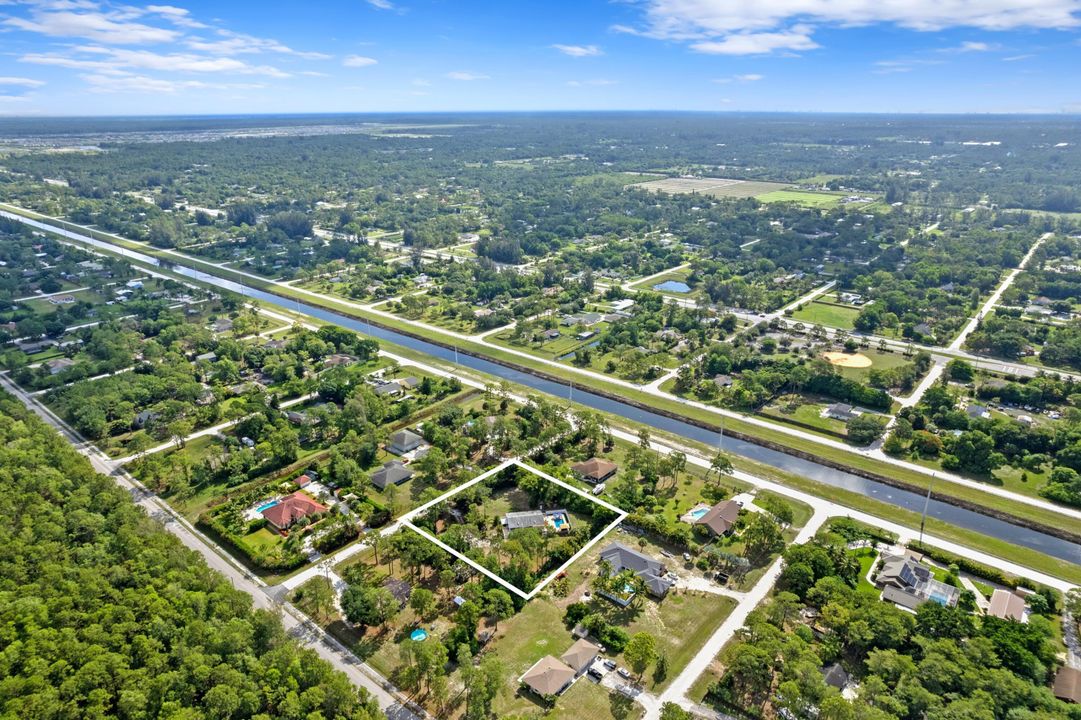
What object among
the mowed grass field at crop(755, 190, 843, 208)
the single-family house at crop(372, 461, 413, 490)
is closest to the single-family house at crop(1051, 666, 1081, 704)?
the single-family house at crop(372, 461, 413, 490)

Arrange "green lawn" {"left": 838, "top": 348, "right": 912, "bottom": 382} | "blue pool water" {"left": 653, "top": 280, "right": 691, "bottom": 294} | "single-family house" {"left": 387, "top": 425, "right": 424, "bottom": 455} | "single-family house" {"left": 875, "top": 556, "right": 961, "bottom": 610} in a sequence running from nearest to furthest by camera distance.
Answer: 1. "single-family house" {"left": 875, "top": 556, "right": 961, "bottom": 610}
2. "single-family house" {"left": 387, "top": 425, "right": 424, "bottom": 455}
3. "green lawn" {"left": 838, "top": 348, "right": 912, "bottom": 382}
4. "blue pool water" {"left": 653, "top": 280, "right": 691, "bottom": 294}

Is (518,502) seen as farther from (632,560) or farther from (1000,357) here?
(1000,357)

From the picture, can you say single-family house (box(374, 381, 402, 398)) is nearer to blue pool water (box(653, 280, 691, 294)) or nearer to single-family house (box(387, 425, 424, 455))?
single-family house (box(387, 425, 424, 455))

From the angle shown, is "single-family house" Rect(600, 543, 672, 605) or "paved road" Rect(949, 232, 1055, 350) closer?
"single-family house" Rect(600, 543, 672, 605)

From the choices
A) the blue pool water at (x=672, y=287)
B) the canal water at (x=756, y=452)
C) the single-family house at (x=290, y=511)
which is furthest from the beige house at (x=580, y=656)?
the blue pool water at (x=672, y=287)

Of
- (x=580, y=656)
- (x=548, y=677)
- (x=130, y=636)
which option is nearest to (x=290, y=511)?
(x=130, y=636)

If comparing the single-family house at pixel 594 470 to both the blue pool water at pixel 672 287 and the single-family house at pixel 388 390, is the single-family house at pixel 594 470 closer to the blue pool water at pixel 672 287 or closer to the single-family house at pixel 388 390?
the single-family house at pixel 388 390
